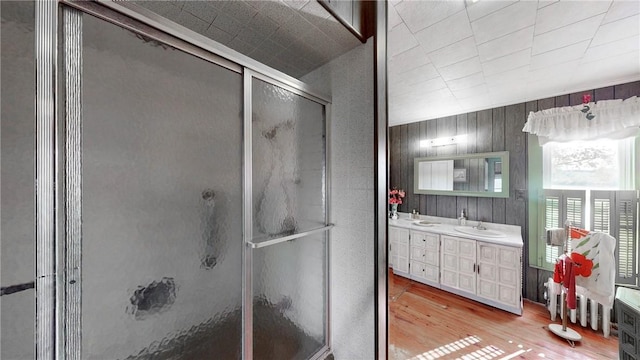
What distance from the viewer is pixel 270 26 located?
3.66ft

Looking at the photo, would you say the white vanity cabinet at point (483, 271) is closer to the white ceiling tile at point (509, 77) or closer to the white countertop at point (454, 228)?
the white countertop at point (454, 228)


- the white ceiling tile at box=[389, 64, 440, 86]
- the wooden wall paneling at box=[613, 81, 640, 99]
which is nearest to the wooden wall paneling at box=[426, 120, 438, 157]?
the white ceiling tile at box=[389, 64, 440, 86]

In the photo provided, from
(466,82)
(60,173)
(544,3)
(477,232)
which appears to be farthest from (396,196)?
(60,173)

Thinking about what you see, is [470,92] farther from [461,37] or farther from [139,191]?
[139,191]

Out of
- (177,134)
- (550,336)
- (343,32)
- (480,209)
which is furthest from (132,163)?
(480,209)

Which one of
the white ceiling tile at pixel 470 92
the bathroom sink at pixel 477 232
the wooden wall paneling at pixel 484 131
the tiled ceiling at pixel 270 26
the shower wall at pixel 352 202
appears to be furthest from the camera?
the wooden wall paneling at pixel 484 131

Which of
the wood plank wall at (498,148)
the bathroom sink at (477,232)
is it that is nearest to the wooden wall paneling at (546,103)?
the wood plank wall at (498,148)

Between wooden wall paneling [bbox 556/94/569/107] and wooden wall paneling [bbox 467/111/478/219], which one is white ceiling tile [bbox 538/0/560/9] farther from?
wooden wall paneling [bbox 467/111/478/219]

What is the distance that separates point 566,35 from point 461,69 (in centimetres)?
57

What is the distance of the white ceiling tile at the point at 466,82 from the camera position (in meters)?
1.93

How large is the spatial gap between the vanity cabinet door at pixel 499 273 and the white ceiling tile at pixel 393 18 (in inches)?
91.2

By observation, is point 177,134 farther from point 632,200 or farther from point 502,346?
point 632,200

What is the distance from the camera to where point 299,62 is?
4.72 ft

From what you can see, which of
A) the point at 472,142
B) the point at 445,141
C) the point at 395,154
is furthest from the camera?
the point at 395,154
